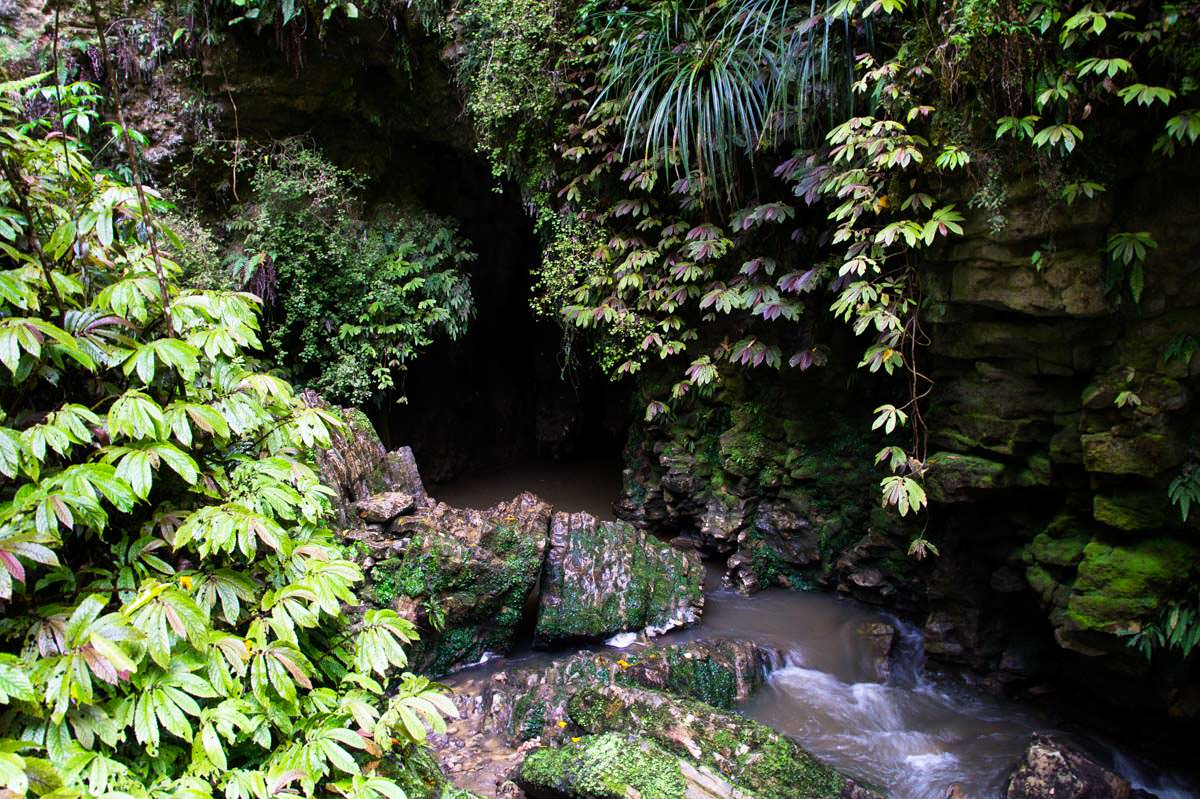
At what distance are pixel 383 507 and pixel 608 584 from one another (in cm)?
164

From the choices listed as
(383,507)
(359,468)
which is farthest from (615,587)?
(359,468)

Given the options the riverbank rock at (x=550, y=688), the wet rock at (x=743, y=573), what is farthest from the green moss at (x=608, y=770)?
the wet rock at (x=743, y=573)

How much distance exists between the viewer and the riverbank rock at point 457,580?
14.1 ft

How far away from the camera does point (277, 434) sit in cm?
269

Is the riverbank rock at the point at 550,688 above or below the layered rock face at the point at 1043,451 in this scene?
below

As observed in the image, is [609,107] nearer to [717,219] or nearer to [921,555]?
[717,219]

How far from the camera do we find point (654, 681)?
4156mm

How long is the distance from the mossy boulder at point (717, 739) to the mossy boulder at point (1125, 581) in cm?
146

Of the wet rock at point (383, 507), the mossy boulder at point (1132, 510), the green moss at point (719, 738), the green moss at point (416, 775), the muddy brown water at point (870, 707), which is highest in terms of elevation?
the mossy boulder at point (1132, 510)

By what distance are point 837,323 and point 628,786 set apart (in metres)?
3.39

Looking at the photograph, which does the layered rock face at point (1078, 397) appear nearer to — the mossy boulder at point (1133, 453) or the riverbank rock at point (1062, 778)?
the mossy boulder at point (1133, 453)

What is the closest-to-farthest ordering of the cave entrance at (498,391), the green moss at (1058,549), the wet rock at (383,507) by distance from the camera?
the green moss at (1058,549), the wet rock at (383,507), the cave entrance at (498,391)

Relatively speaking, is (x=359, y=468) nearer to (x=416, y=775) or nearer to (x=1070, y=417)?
(x=416, y=775)

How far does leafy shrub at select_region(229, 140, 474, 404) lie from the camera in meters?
5.84
